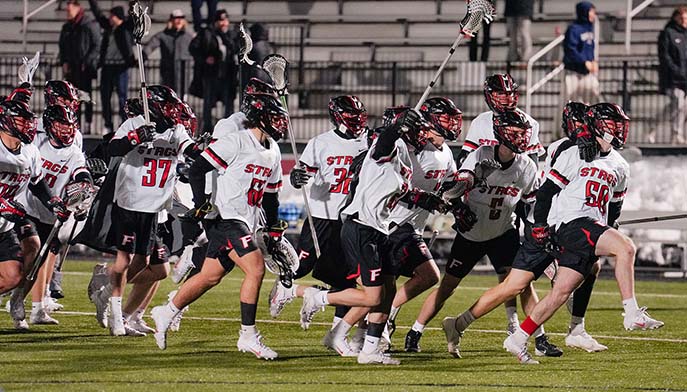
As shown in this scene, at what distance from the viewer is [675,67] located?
20.3m

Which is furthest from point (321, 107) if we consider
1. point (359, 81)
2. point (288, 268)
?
point (288, 268)

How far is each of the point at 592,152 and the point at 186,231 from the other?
12.3 feet

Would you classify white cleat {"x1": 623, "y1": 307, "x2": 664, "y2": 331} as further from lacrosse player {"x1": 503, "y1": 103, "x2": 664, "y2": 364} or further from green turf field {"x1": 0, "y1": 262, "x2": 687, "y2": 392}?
green turf field {"x1": 0, "y1": 262, "x2": 687, "y2": 392}

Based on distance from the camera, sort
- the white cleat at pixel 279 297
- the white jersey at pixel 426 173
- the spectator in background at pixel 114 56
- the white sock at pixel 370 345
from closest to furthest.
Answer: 1. the white sock at pixel 370 345
2. the white jersey at pixel 426 173
3. the white cleat at pixel 279 297
4. the spectator in background at pixel 114 56

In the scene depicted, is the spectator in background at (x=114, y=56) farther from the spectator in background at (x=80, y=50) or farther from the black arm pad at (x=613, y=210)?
the black arm pad at (x=613, y=210)

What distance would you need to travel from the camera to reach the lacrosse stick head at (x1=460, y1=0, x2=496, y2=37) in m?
12.4

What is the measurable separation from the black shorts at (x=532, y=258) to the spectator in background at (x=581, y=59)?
9.24 m

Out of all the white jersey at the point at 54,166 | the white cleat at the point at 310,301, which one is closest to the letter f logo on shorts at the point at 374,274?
the white cleat at the point at 310,301

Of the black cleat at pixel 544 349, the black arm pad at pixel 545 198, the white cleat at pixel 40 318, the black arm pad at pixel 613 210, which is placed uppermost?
the black arm pad at pixel 545 198

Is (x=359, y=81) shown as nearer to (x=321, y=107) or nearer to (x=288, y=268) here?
(x=321, y=107)

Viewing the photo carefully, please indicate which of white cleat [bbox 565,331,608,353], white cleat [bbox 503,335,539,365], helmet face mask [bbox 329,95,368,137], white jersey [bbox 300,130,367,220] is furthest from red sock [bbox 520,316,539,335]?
helmet face mask [bbox 329,95,368,137]

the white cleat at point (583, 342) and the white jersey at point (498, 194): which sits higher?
the white jersey at point (498, 194)

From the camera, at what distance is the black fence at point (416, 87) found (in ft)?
69.3

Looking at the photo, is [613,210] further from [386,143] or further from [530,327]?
[386,143]
